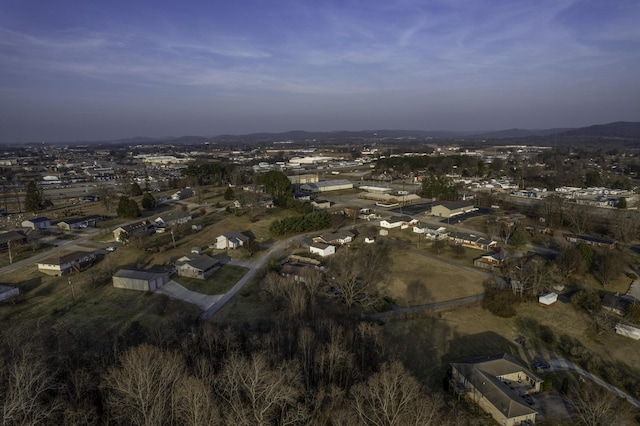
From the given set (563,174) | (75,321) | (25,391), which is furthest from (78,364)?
(563,174)

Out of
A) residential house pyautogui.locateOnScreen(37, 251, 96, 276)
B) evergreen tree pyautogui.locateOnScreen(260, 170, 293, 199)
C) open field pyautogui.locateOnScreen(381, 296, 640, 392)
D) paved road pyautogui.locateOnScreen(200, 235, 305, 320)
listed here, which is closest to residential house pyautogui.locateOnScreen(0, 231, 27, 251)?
residential house pyautogui.locateOnScreen(37, 251, 96, 276)

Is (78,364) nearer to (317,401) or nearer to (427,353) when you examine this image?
(317,401)

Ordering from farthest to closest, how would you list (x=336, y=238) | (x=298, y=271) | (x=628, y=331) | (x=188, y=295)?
(x=336, y=238)
(x=298, y=271)
(x=188, y=295)
(x=628, y=331)

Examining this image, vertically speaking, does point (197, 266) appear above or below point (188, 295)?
above

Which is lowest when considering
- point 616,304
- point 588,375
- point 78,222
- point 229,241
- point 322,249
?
point 588,375

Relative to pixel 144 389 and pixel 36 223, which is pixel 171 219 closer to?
pixel 36 223

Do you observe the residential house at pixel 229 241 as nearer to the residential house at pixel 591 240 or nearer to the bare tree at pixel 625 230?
the residential house at pixel 591 240

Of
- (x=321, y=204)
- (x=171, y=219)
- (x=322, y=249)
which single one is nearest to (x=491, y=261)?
(x=322, y=249)
